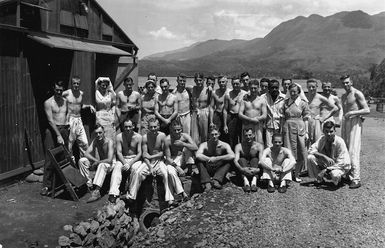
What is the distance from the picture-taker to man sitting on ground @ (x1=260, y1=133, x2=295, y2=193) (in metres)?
7.70

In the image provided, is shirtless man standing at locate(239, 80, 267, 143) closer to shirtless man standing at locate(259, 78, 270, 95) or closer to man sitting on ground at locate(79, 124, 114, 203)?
shirtless man standing at locate(259, 78, 270, 95)

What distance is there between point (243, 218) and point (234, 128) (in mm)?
2666

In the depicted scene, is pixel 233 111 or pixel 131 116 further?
pixel 131 116

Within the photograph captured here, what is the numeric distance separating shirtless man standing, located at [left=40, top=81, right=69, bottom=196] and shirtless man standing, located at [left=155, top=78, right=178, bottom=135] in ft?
6.67

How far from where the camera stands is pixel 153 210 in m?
8.05

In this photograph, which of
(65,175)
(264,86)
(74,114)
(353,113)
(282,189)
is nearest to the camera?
(282,189)

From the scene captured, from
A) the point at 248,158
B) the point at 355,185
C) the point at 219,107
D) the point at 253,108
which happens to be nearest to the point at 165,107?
the point at 219,107

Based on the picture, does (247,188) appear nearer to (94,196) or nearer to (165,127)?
(165,127)

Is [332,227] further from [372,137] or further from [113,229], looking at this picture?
[372,137]

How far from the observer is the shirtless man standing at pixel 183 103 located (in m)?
8.92

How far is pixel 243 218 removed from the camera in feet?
21.9

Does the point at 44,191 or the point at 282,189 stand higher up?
the point at 282,189

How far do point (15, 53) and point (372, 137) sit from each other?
12421 mm

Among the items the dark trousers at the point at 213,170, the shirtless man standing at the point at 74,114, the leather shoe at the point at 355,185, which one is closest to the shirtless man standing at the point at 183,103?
the dark trousers at the point at 213,170
